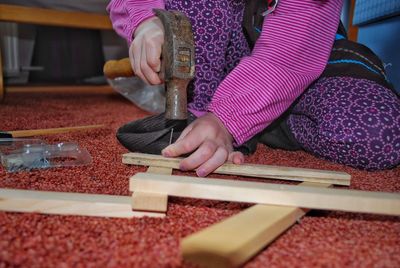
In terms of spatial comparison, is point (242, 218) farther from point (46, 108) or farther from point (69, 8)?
point (69, 8)

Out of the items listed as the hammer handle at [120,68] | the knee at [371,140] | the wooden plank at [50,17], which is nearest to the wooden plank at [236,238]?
the knee at [371,140]

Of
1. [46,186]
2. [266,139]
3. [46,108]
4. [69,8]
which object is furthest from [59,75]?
[46,186]

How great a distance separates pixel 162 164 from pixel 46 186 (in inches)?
6.5

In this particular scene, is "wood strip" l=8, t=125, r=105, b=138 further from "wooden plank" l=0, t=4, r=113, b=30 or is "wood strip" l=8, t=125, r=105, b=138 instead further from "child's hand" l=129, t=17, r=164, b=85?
"wooden plank" l=0, t=4, r=113, b=30

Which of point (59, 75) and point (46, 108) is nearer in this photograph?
point (46, 108)

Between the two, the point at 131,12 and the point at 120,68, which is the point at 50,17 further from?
the point at 131,12

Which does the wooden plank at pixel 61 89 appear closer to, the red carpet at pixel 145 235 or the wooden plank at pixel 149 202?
the red carpet at pixel 145 235

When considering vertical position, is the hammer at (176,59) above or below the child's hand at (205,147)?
above

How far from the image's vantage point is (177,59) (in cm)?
59

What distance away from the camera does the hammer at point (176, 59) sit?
585mm

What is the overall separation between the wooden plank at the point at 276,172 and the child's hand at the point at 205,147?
0.04 feet

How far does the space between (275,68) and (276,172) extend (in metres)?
Answer: 0.17

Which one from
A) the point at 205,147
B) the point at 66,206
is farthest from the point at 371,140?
the point at 66,206

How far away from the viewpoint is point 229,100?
2.10ft
